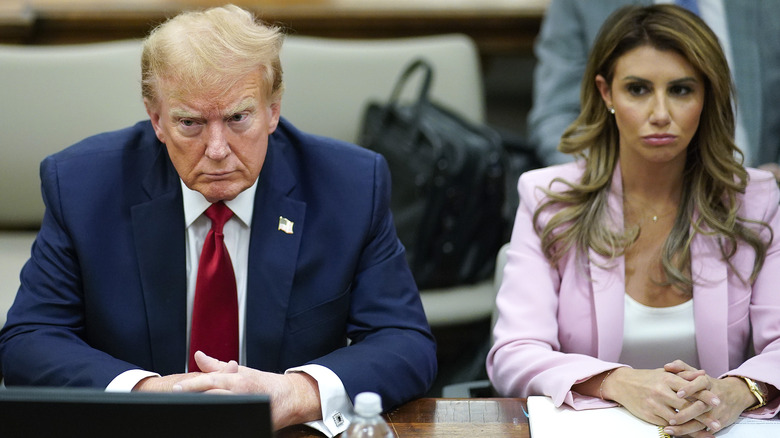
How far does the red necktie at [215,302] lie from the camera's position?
1.70m

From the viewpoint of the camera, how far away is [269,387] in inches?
58.2

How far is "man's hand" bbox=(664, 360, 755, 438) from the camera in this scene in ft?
4.87

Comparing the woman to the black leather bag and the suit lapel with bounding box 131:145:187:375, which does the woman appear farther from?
the black leather bag

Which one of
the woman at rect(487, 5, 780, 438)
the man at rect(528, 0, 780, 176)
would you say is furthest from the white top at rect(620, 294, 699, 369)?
the man at rect(528, 0, 780, 176)

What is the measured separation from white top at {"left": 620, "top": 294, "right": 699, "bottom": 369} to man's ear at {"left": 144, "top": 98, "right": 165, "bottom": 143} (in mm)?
961

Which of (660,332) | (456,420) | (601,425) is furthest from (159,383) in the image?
(660,332)

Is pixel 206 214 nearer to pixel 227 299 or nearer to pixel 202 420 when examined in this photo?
pixel 227 299

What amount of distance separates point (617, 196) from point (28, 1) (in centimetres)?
244

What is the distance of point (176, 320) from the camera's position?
5.61 ft

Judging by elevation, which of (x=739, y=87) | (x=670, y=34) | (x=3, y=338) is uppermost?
(x=670, y=34)

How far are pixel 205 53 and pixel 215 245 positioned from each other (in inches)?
13.9

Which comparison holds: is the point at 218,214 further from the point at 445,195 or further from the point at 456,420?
the point at 445,195

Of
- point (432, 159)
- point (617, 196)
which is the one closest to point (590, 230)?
point (617, 196)

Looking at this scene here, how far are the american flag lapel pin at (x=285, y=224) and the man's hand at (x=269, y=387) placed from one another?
31 centimetres
